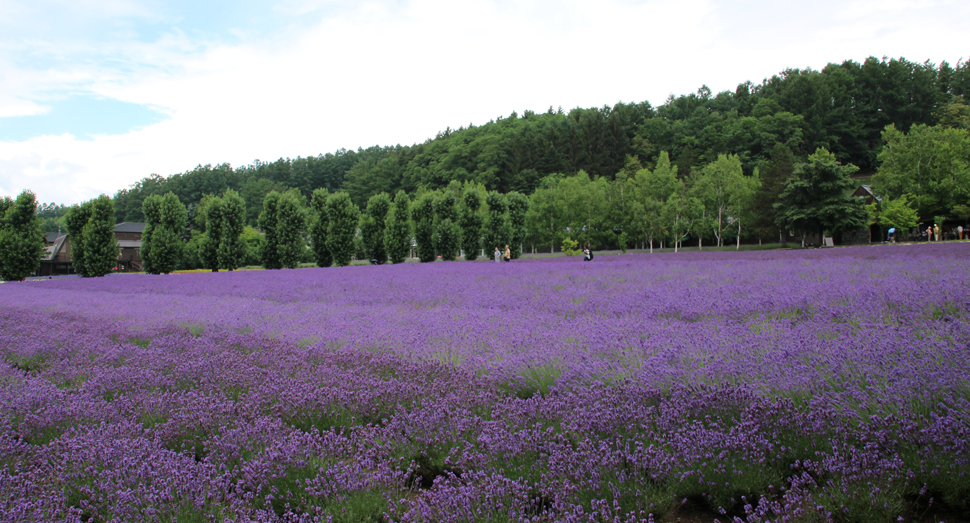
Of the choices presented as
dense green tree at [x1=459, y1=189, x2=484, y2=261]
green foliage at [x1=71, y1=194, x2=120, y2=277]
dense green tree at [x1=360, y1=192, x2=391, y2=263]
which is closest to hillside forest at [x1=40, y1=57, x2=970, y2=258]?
dense green tree at [x1=360, y1=192, x2=391, y2=263]

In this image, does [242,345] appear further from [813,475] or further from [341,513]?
[813,475]

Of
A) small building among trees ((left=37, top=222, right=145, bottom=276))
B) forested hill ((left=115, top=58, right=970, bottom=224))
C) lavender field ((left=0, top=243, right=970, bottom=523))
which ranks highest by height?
forested hill ((left=115, top=58, right=970, bottom=224))

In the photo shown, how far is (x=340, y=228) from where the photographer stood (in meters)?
35.7

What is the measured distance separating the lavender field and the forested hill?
230 ft

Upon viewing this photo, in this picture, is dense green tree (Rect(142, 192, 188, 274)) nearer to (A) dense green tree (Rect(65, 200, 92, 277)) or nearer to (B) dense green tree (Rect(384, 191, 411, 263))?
(A) dense green tree (Rect(65, 200, 92, 277))

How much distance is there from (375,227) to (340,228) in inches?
108

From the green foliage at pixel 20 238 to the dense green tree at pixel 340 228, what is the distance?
56.8ft

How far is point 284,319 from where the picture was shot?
7.65 metres

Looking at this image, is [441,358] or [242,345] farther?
[242,345]

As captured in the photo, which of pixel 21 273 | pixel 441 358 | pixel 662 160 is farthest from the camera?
pixel 662 160

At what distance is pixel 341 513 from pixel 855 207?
43.6 meters

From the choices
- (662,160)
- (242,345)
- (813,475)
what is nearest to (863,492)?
(813,475)

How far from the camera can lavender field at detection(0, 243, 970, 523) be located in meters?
2.42

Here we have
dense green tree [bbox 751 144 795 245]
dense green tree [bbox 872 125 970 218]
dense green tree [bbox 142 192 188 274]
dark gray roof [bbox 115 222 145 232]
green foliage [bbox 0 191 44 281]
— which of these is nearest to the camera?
green foliage [bbox 0 191 44 281]
